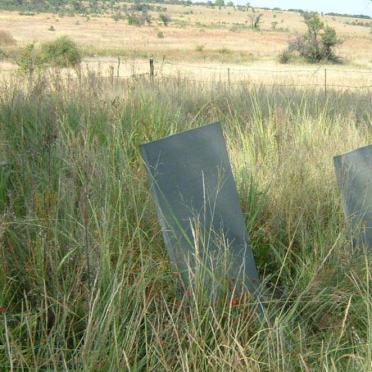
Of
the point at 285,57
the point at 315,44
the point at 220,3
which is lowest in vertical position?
the point at 220,3

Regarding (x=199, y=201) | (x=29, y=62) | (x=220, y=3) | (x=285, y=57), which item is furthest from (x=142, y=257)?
(x=220, y=3)

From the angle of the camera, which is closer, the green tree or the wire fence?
the wire fence

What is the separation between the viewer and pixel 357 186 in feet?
10.1

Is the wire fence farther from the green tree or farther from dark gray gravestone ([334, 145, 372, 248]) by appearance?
the green tree

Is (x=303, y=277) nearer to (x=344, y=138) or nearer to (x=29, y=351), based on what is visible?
(x=29, y=351)

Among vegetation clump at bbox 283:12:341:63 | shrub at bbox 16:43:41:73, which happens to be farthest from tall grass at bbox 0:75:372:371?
vegetation clump at bbox 283:12:341:63

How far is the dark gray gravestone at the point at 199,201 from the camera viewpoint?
228 centimetres

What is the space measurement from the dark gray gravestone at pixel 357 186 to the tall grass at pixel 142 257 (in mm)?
105

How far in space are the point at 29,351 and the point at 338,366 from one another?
0.96 metres

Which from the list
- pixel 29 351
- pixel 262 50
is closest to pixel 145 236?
pixel 29 351

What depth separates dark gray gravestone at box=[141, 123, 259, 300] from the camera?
2.28 meters

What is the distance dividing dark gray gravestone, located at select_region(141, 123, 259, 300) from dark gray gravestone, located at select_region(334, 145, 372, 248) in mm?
622

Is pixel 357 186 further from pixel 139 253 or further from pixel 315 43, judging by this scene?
pixel 315 43

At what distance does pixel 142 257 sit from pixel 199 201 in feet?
1.20
